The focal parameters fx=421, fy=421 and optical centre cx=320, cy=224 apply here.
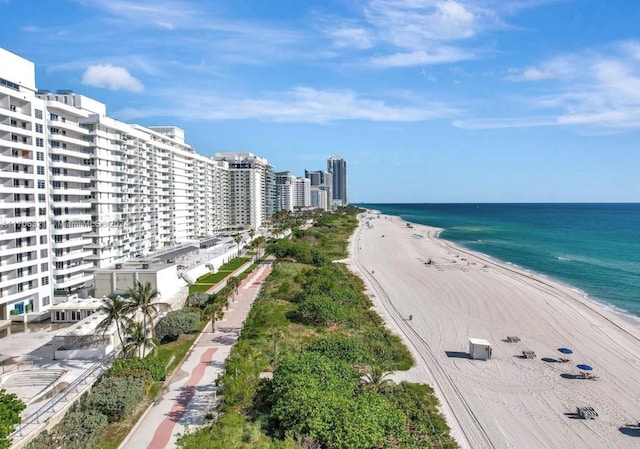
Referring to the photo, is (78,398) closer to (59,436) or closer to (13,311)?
(59,436)

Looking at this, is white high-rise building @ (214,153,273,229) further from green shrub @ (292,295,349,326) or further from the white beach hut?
the white beach hut

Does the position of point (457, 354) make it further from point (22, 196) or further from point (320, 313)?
point (22, 196)

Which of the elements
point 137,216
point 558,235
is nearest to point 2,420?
point 137,216

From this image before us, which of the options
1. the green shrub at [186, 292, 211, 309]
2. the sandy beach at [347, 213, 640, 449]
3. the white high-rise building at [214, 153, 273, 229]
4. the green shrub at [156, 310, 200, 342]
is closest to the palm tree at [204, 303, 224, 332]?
the green shrub at [156, 310, 200, 342]

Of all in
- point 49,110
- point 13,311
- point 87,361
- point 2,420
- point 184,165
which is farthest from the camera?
point 184,165

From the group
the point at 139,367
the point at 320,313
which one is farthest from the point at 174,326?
the point at 320,313
